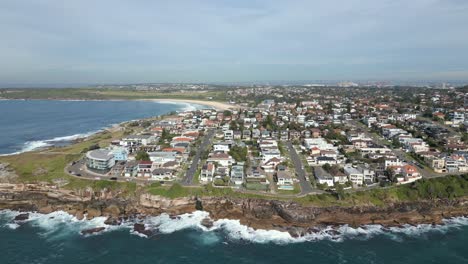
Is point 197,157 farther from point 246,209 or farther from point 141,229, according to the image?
point 141,229

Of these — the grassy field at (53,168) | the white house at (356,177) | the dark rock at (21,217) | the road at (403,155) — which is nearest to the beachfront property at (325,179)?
the white house at (356,177)

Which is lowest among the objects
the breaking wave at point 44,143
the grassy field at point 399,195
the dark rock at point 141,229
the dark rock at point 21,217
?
the dark rock at point 141,229

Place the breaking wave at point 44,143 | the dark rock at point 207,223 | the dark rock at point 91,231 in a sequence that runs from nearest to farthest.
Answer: the dark rock at point 91,231 → the dark rock at point 207,223 → the breaking wave at point 44,143

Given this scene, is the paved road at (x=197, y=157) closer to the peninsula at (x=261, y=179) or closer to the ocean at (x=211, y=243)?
the peninsula at (x=261, y=179)

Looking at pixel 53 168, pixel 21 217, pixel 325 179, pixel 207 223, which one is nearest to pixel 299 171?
pixel 325 179

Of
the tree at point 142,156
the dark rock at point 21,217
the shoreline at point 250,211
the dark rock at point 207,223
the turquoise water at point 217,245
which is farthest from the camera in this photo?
the tree at point 142,156

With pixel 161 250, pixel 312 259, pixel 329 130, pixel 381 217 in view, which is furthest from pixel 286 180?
pixel 329 130
